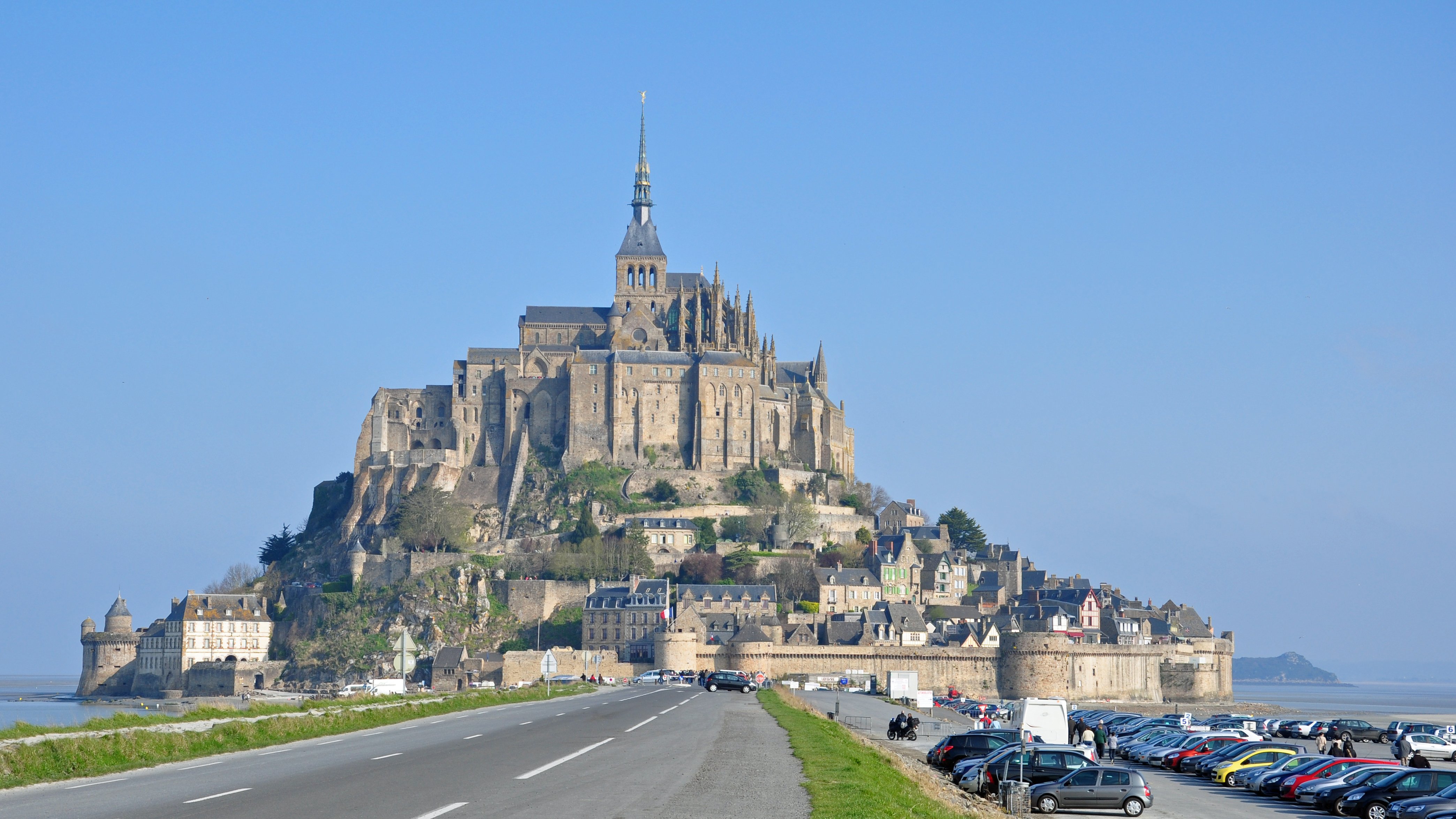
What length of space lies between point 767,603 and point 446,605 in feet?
70.1

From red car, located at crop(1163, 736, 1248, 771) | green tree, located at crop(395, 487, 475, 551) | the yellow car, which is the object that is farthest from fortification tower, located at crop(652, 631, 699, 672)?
the yellow car

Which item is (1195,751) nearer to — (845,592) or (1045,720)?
(1045,720)

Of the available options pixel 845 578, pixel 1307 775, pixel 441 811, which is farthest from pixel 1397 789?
pixel 845 578

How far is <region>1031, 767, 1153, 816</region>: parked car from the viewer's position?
28.3m

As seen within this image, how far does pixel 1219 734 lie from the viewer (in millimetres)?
46656

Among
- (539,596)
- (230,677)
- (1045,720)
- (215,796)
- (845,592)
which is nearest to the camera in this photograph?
(215,796)

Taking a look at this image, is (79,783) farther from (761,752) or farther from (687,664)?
(687,664)

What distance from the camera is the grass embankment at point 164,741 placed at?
21703 mm

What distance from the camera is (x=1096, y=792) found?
1141 inches

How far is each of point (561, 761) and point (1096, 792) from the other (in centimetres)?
1088

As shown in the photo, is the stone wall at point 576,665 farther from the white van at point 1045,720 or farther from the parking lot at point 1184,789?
the white van at point 1045,720

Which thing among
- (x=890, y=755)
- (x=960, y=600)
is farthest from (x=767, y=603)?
(x=890, y=755)

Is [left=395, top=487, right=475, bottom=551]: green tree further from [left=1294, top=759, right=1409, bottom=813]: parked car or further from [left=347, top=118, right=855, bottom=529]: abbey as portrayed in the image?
[left=1294, top=759, right=1409, bottom=813]: parked car

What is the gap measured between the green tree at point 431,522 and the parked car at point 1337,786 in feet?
271
